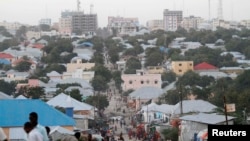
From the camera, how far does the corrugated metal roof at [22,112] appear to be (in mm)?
11820

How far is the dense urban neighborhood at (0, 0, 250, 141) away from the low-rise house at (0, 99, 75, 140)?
0.02 meters

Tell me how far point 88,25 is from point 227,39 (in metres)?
33.8

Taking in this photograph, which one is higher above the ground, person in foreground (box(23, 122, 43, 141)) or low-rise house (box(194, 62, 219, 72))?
person in foreground (box(23, 122, 43, 141))

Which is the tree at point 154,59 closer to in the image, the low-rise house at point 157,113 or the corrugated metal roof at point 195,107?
the low-rise house at point 157,113

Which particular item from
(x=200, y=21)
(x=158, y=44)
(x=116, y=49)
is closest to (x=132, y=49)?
(x=116, y=49)

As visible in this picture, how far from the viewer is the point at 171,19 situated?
306ft

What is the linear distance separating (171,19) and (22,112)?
8176cm

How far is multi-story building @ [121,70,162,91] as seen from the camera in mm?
31422

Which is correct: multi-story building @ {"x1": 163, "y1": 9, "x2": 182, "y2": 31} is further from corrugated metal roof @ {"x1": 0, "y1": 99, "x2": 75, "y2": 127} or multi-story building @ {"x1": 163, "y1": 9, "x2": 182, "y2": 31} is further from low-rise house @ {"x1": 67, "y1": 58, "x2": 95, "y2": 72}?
corrugated metal roof @ {"x1": 0, "y1": 99, "x2": 75, "y2": 127}

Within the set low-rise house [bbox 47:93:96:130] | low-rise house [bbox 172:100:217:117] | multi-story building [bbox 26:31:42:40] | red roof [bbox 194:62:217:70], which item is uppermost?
low-rise house [bbox 47:93:96:130]

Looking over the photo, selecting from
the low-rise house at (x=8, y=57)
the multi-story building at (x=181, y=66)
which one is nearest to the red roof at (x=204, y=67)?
the multi-story building at (x=181, y=66)

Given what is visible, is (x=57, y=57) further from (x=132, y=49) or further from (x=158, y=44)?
(x=158, y=44)

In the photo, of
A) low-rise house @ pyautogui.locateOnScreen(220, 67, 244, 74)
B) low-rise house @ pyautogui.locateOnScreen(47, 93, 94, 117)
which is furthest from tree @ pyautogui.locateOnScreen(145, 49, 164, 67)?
low-rise house @ pyautogui.locateOnScreen(47, 93, 94, 117)

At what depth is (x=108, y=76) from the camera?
109ft
